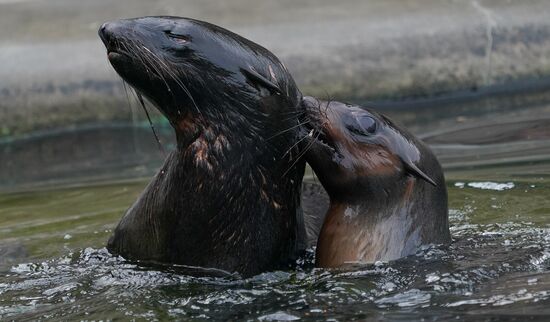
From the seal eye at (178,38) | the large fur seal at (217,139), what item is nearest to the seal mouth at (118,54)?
the large fur seal at (217,139)

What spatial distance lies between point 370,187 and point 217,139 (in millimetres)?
821

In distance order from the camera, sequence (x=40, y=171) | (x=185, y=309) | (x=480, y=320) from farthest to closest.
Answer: (x=40, y=171) < (x=185, y=309) < (x=480, y=320)

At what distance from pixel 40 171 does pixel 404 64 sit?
3474 millimetres

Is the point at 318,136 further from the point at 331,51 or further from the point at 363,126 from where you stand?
the point at 331,51

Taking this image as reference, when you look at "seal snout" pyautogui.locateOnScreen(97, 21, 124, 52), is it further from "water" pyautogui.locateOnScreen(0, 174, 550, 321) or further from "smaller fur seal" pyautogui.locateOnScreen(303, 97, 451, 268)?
"water" pyautogui.locateOnScreen(0, 174, 550, 321)

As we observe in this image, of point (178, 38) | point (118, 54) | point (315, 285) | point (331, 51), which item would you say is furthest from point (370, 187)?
point (331, 51)

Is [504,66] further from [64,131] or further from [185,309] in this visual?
[185,309]

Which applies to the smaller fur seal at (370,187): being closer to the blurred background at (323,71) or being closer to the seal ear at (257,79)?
the seal ear at (257,79)

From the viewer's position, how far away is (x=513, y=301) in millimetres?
4410

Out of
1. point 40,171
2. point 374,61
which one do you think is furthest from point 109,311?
point 374,61

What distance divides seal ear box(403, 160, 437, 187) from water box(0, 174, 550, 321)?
310mm

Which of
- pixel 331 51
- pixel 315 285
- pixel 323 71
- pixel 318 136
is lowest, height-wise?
pixel 315 285

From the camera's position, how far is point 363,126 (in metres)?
5.30

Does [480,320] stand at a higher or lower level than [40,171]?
lower
